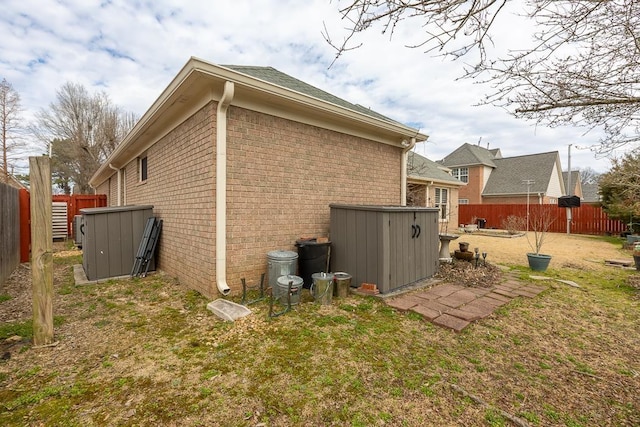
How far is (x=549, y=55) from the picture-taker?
114 inches

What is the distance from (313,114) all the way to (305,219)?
190 centimetres

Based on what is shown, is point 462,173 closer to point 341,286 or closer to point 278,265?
point 341,286

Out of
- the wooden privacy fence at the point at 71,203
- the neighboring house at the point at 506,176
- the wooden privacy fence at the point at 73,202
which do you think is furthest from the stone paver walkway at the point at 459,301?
the neighboring house at the point at 506,176

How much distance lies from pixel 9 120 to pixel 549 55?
933 inches

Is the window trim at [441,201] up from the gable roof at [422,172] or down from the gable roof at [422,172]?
down

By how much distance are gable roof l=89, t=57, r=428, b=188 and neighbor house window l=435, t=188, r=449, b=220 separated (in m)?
9.45

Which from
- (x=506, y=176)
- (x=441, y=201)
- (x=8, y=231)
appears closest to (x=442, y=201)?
(x=441, y=201)

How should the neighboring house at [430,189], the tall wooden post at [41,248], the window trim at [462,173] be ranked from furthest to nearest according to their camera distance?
the window trim at [462,173] < the neighboring house at [430,189] < the tall wooden post at [41,248]

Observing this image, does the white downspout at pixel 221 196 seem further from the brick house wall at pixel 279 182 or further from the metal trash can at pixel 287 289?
the metal trash can at pixel 287 289

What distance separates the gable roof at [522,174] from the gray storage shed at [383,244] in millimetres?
21776

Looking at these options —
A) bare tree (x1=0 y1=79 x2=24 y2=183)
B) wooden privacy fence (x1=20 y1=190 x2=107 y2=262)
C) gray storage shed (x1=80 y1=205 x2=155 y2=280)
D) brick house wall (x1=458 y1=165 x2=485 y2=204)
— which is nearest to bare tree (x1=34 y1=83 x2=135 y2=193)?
bare tree (x1=0 y1=79 x2=24 y2=183)

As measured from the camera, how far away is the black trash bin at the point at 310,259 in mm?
4488

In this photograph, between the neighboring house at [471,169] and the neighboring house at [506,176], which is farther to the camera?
the neighboring house at [471,169]

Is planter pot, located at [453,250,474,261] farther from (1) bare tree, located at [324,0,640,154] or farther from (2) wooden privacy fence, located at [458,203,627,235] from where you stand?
(2) wooden privacy fence, located at [458,203,627,235]
